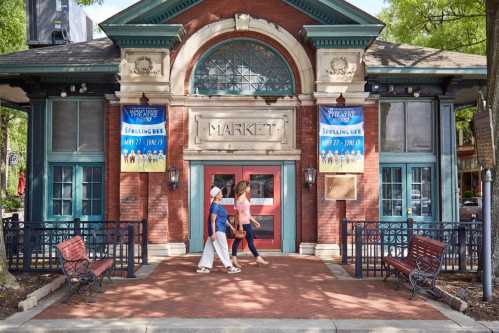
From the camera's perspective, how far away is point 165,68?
13055mm

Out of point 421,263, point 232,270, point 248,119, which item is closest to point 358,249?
point 421,263

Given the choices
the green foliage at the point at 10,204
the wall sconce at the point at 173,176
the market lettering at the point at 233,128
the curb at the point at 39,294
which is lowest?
the curb at the point at 39,294

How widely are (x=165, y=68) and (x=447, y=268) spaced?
8442 mm

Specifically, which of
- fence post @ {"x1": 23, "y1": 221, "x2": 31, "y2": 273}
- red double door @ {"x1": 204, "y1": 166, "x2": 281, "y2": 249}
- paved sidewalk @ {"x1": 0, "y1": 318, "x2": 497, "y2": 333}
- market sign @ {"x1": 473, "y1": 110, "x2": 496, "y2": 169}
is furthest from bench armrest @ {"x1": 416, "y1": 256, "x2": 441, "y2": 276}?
fence post @ {"x1": 23, "y1": 221, "x2": 31, "y2": 273}

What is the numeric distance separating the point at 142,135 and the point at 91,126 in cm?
178

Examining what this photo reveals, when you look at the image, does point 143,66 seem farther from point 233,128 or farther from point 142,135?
point 233,128

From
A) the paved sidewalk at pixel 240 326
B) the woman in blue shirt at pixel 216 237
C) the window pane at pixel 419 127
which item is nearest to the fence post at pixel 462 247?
the paved sidewalk at pixel 240 326

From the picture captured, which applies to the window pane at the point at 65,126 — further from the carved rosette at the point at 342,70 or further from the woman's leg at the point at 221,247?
the carved rosette at the point at 342,70

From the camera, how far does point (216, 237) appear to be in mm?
10344

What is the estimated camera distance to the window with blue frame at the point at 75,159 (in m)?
13.6

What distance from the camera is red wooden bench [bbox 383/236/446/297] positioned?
8.26 m

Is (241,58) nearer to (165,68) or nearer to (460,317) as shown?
(165,68)

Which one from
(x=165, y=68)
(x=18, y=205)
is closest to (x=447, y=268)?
(x=165, y=68)

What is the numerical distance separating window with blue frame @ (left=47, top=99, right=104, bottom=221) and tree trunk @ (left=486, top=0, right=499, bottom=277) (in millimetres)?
9686
